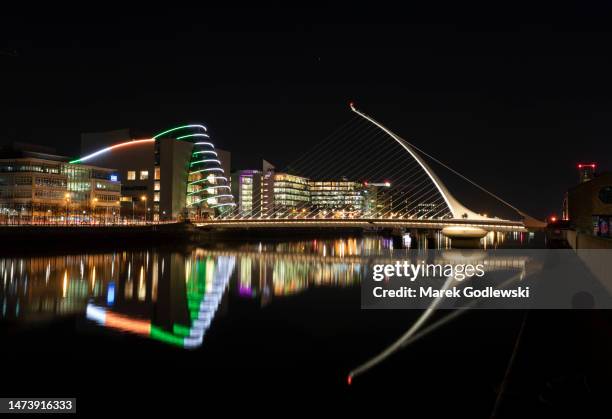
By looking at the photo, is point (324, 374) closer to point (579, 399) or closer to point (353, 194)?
point (579, 399)

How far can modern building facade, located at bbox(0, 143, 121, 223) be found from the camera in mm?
47344

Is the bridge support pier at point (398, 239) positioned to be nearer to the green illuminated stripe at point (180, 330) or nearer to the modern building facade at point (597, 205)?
the modern building facade at point (597, 205)


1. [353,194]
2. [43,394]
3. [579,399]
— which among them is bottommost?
[43,394]

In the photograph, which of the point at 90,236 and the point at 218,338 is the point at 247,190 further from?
the point at 218,338

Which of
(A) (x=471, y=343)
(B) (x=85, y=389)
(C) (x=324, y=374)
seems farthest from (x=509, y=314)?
(B) (x=85, y=389)

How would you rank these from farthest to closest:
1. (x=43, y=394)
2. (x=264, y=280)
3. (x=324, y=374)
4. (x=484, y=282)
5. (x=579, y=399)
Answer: (x=264, y=280)
(x=484, y=282)
(x=324, y=374)
(x=43, y=394)
(x=579, y=399)

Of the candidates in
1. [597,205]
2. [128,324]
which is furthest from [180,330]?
[597,205]

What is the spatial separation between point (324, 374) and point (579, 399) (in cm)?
462

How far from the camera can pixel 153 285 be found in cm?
2389

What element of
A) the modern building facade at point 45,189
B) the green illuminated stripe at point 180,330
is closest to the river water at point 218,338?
the green illuminated stripe at point 180,330

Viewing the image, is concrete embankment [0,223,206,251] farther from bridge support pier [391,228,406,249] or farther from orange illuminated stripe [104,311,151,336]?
orange illuminated stripe [104,311,151,336]

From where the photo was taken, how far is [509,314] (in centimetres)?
1511

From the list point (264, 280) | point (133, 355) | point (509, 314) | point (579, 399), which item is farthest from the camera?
point (264, 280)

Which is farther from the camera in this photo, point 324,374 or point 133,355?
point 133,355
